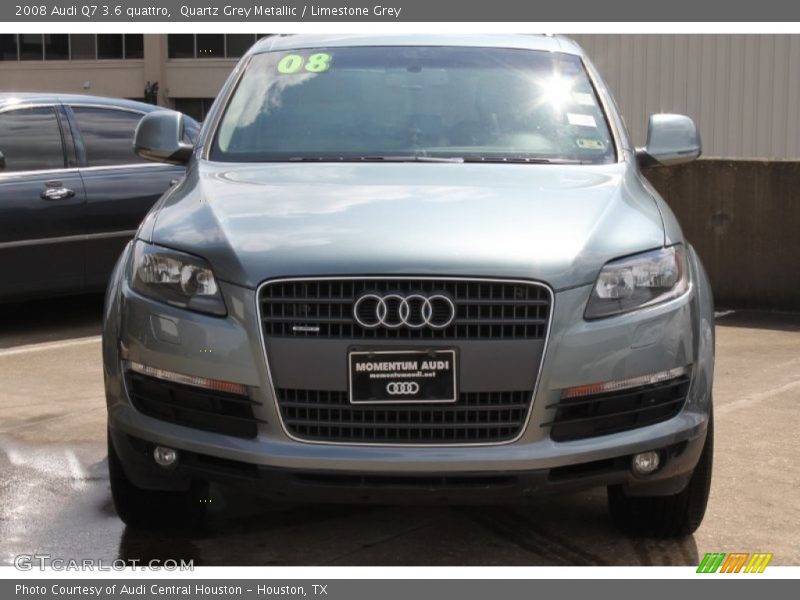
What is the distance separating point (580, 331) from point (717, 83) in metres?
A: 14.6

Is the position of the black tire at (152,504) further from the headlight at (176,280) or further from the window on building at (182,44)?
the window on building at (182,44)

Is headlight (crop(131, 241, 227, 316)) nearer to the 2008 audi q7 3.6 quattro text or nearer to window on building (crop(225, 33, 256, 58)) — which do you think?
the 2008 audi q7 3.6 quattro text

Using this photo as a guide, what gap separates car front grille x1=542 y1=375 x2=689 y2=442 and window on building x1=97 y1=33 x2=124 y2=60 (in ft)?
146

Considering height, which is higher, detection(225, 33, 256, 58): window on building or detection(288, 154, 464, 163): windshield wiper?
detection(288, 154, 464, 163): windshield wiper

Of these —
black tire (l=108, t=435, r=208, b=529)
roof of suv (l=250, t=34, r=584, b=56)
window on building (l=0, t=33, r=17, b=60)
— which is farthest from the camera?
window on building (l=0, t=33, r=17, b=60)

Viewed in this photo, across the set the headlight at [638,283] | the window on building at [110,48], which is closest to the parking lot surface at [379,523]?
the headlight at [638,283]

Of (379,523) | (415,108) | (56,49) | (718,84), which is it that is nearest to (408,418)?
(379,523)

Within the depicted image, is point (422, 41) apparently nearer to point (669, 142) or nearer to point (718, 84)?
point (669, 142)

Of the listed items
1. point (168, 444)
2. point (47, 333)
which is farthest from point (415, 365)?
point (47, 333)

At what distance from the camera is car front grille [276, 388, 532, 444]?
416 cm

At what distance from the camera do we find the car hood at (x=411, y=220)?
164 inches

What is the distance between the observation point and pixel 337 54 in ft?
19.0

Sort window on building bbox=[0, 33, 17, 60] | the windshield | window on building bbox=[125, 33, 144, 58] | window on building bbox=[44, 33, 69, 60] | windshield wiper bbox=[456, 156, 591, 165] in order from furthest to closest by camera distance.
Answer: window on building bbox=[0, 33, 17, 60], window on building bbox=[44, 33, 69, 60], window on building bbox=[125, 33, 144, 58], the windshield, windshield wiper bbox=[456, 156, 591, 165]

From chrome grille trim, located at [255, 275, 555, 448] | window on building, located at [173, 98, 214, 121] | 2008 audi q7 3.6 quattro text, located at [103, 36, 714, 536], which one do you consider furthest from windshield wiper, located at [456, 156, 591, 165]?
window on building, located at [173, 98, 214, 121]
